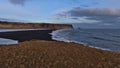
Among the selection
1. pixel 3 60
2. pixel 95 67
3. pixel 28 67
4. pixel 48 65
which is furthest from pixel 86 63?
pixel 3 60

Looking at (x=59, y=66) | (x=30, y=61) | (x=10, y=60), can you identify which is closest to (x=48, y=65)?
(x=59, y=66)

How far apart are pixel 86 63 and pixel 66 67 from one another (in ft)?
5.09

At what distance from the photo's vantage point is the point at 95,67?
13.2m

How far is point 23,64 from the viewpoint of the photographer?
13.5 metres

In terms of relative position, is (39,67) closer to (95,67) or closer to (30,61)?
(30,61)

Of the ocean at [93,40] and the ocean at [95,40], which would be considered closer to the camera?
the ocean at [93,40]

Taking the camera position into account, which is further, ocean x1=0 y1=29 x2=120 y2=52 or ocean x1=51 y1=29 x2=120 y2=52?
ocean x1=51 y1=29 x2=120 y2=52

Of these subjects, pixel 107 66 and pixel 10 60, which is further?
pixel 10 60

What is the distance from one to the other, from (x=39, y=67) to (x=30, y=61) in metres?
1.67

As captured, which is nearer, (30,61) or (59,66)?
(59,66)

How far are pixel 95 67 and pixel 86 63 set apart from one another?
1.11m

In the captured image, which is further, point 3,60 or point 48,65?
point 3,60

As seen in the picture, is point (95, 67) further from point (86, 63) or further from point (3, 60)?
point (3, 60)

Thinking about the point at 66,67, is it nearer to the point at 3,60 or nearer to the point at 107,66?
the point at 107,66
